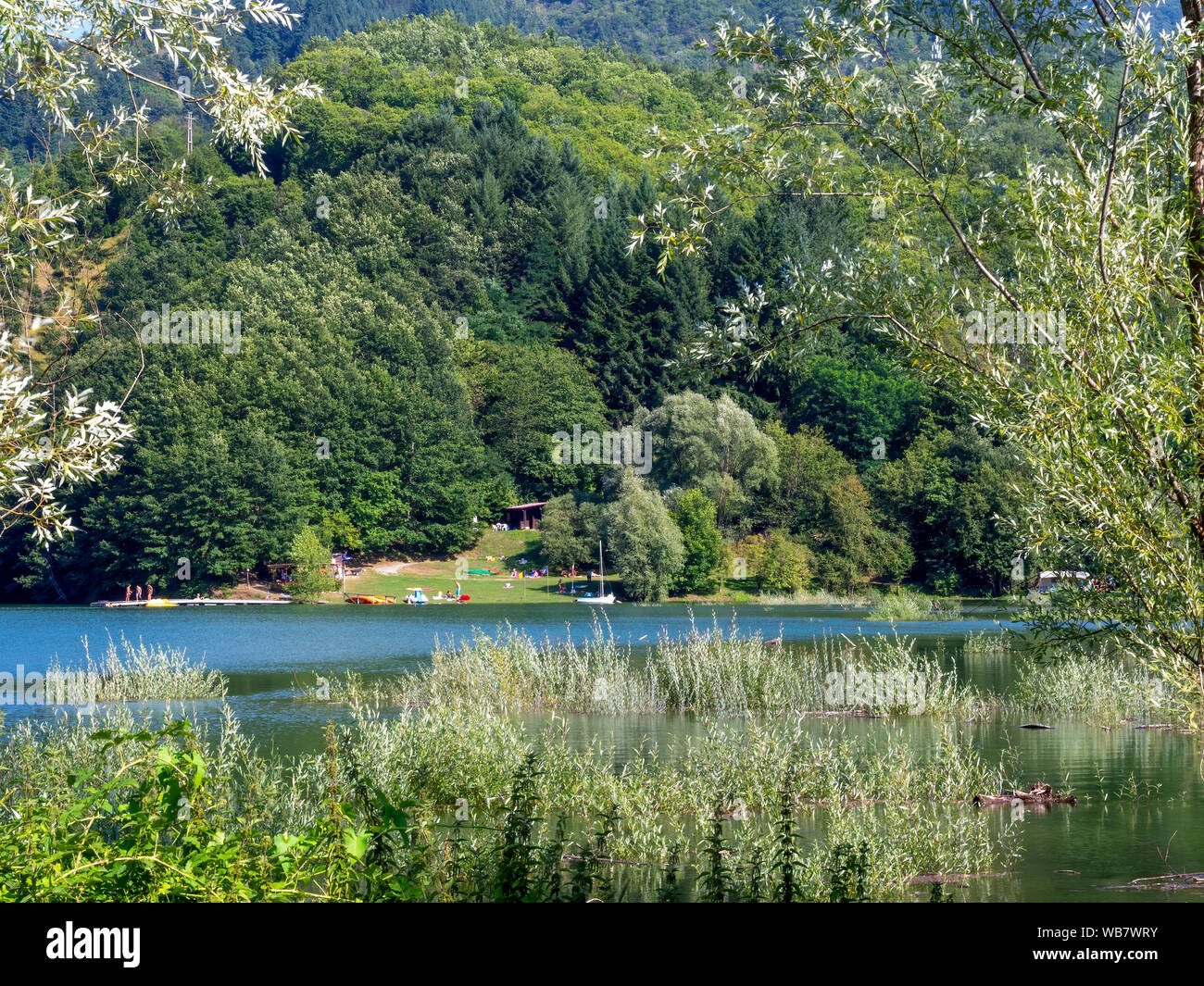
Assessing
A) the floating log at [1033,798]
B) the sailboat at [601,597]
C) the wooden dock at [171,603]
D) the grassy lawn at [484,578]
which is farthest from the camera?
the grassy lawn at [484,578]

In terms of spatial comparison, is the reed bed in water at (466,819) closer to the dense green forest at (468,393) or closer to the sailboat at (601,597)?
the dense green forest at (468,393)

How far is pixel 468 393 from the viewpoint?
83.6 m

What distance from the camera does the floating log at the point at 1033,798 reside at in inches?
504

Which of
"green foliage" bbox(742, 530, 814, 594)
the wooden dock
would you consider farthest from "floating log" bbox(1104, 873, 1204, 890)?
the wooden dock

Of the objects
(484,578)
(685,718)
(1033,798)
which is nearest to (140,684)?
(685,718)

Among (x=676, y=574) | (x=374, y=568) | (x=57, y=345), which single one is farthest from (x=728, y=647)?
(x=374, y=568)

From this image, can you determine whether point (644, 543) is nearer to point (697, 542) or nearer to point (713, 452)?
point (697, 542)

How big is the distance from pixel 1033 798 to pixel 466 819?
21.2 feet

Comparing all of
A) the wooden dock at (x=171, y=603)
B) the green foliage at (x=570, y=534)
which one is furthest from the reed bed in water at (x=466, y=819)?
the green foliage at (x=570, y=534)

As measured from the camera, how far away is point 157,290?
275 feet

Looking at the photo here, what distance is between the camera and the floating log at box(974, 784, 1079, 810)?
1280 cm

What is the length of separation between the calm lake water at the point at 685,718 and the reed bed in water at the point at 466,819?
0.78 metres

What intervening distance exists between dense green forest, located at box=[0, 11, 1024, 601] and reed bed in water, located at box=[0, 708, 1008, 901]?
37488 millimetres
